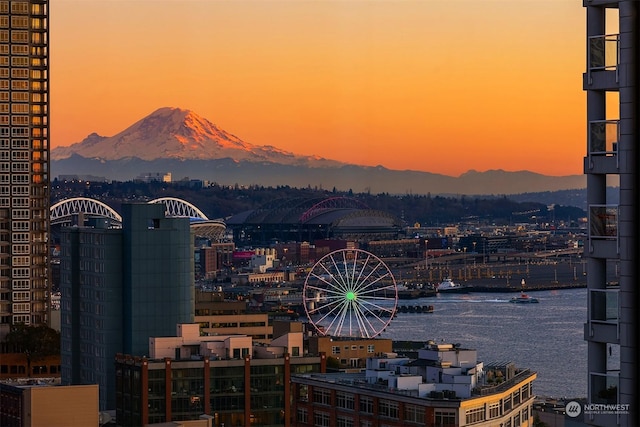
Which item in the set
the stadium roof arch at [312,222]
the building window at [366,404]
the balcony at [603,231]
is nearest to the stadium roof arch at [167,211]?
the stadium roof arch at [312,222]

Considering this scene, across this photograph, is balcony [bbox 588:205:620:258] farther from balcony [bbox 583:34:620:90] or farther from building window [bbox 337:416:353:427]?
building window [bbox 337:416:353:427]

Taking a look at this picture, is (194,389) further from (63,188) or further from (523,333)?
(63,188)

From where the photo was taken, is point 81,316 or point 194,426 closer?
point 194,426

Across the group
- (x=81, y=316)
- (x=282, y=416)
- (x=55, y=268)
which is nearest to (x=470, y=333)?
(x=55, y=268)

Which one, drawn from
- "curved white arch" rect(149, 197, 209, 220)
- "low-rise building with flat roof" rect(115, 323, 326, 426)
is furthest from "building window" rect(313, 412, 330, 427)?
"curved white arch" rect(149, 197, 209, 220)

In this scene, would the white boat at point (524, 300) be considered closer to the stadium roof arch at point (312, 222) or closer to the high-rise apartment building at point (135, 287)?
the stadium roof arch at point (312, 222)

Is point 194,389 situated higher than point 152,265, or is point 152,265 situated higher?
point 152,265

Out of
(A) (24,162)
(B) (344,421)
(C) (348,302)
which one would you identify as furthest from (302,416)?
(C) (348,302)
